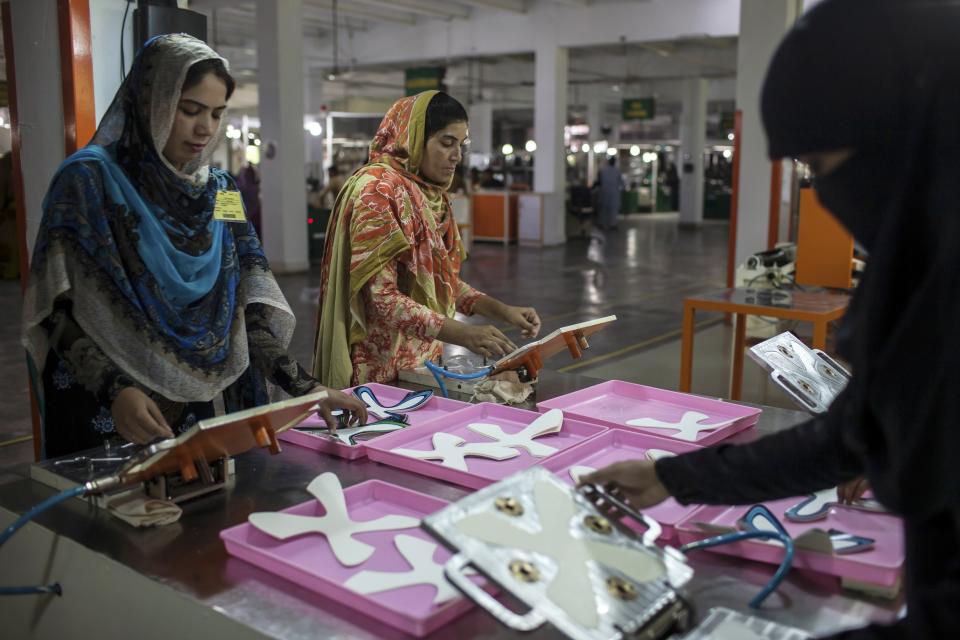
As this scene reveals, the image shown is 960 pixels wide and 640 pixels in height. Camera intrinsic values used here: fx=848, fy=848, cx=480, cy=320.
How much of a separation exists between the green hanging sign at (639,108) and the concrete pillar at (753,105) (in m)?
10.1

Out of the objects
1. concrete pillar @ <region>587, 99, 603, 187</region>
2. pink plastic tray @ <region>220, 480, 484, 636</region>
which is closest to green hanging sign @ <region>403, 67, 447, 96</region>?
concrete pillar @ <region>587, 99, 603, 187</region>

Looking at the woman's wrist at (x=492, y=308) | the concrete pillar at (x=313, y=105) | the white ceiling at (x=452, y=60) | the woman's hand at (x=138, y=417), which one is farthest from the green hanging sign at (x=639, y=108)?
the woman's hand at (x=138, y=417)

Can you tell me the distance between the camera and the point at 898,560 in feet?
3.65

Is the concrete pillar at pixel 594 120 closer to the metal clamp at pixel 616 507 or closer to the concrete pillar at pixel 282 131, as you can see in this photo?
the concrete pillar at pixel 282 131

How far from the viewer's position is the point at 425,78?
45.2 ft

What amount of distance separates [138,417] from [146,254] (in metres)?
0.36

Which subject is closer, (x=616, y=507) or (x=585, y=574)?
(x=585, y=574)

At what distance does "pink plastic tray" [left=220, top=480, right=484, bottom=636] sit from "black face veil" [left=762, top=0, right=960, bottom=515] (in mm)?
520

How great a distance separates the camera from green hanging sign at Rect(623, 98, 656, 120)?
56.8 feet

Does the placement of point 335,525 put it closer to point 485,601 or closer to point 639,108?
point 485,601

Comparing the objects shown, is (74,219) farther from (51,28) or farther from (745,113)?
(745,113)

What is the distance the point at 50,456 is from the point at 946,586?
1.63 metres

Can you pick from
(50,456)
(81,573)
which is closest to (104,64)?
(50,456)

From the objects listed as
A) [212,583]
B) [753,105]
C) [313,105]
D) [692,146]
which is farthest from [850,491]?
[692,146]
